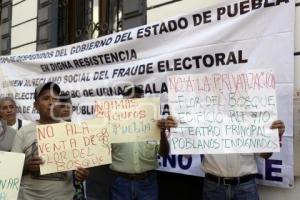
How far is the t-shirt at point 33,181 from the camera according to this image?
10.5 ft

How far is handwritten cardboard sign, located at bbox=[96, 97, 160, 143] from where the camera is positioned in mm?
3713

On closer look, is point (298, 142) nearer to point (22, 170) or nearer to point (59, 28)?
point (22, 170)

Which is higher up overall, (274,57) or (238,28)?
(238,28)

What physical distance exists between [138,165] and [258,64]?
133cm

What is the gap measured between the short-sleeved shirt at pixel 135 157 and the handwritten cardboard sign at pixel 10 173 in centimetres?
133

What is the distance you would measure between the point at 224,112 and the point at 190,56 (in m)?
0.97

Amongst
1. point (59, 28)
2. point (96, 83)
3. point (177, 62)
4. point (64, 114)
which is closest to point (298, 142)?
point (177, 62)

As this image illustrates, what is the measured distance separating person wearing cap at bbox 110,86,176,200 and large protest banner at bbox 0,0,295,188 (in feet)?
1.28

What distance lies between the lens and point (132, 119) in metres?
3.73

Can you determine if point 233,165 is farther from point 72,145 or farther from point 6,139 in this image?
point 6,139

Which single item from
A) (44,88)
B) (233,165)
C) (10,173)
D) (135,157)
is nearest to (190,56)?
(135,157)

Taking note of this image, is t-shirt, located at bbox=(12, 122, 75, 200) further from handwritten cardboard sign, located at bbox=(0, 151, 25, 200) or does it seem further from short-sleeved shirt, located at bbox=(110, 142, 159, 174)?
short-sleeved shirt, located at bbox=(110, 142, 159, 174)

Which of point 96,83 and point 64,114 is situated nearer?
point 64,114

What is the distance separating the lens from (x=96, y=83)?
539cm
